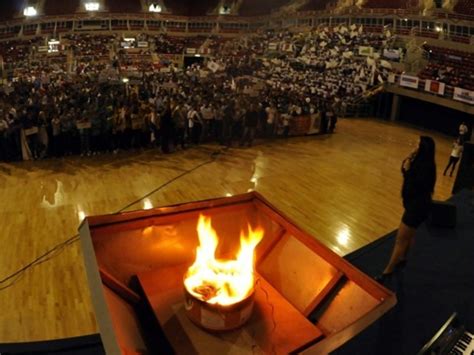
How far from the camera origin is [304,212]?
6887mm

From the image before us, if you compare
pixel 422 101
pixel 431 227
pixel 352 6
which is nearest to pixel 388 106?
pixel 422 101

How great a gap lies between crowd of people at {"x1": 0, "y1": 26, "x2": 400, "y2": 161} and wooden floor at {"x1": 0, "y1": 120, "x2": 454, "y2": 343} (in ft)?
1.61

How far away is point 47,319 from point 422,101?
14628 millimetres

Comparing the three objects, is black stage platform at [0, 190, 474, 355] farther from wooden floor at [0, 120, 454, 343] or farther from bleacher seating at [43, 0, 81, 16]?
bleacher seating at [43, 0, 81, 16]

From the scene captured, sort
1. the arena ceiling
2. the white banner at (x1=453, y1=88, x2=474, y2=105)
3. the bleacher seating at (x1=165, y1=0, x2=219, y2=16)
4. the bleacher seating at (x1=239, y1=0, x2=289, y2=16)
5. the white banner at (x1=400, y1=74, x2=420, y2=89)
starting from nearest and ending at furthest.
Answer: the white banner at (x1=453, y1=88, x2=474, y2=105) → the white banner at (x1=400, y1=74, x2=420, y2=89) → the bleacher seating at (x1=239, y1=0, x2=289, y2=16) → the arena ceiling → the bleacher seating at (x1=165, y1=0, x2=219, y2=16)

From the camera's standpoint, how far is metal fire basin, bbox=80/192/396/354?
2332 mm

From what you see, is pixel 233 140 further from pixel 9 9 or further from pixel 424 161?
pixel 9 9

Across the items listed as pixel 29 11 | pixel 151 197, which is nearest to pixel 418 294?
pixel 151 197

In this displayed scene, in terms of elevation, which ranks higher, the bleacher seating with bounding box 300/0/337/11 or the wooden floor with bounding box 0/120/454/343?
the bleacher seating with bounding box 300/0/337/11

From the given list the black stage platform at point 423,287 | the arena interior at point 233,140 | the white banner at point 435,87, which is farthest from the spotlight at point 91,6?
the black stage platform at point 423,287

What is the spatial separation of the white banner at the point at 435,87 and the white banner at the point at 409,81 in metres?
0.49

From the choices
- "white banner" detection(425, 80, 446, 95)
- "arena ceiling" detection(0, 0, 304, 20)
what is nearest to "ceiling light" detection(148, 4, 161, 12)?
"arena ceiling" detection(0, 0, 304, 20)

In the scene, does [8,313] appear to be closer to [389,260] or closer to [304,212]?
[389,260]

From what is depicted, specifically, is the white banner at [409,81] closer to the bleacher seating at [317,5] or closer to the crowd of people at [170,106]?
the crowd of people at [170,106]
